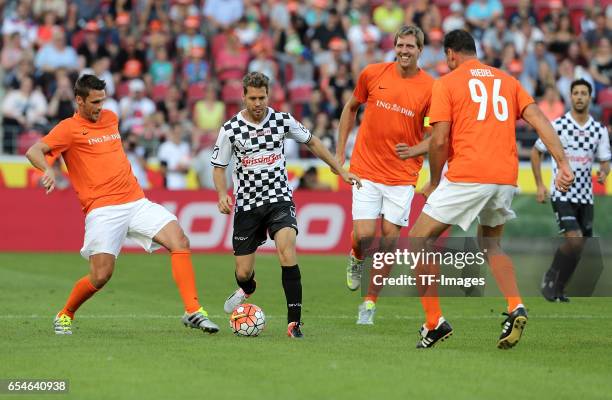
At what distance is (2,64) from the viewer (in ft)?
87.0

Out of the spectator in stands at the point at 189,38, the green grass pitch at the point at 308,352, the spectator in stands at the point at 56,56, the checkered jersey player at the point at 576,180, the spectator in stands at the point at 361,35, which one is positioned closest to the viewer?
the green grass pitch at the point at 308,352

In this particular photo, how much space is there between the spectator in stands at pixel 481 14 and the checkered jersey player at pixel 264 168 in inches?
679

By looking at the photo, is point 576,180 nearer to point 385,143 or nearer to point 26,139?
point 385,143

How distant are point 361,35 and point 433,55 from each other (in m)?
2.02

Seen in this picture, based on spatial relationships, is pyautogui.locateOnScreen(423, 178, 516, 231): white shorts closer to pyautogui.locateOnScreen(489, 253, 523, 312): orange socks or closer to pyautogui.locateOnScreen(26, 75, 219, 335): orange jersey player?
pyautogui.locateOnScreen(489, 253, 523, 312): orange socks

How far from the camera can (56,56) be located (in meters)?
26.4

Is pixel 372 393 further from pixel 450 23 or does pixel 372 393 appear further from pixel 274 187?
pixel 450 23

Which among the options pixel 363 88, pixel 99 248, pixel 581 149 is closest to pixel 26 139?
pixel 581 149

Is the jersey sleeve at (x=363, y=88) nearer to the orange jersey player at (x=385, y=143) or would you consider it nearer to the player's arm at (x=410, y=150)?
the orange jersey player at (x=385, y=143)

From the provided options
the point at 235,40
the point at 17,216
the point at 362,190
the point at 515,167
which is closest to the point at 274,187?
the point at 362,190

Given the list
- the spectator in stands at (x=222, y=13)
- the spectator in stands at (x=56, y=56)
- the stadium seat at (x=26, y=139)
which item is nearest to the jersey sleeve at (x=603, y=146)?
the stadium seat at (x=26, y=139)

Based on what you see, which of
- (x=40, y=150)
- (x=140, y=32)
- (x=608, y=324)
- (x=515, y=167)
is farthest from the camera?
(x=140, y=32)

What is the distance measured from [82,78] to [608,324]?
5789mm

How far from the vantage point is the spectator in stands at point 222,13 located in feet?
92.4
